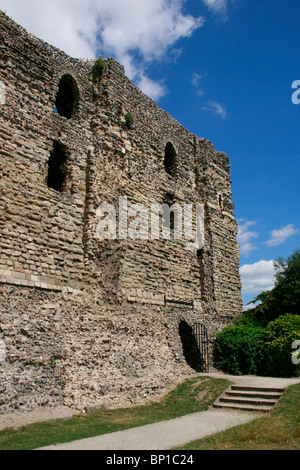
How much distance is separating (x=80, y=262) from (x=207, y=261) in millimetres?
7159

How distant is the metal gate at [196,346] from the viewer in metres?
13.8

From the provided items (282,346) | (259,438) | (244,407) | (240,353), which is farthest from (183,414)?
(240,353)

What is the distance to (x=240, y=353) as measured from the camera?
539 inches

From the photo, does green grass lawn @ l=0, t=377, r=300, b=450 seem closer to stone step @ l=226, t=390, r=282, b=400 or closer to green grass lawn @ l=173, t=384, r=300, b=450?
green grass lawn @ l=173, t=384, r=300, b=450

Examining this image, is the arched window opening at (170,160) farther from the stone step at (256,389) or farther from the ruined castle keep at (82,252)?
the stone step at (256,389)

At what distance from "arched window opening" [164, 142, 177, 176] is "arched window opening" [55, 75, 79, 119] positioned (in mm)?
5178

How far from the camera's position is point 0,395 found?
7.65m

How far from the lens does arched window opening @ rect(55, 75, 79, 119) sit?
1233 centimetres

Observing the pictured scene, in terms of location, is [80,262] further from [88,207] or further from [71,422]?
[71,422]

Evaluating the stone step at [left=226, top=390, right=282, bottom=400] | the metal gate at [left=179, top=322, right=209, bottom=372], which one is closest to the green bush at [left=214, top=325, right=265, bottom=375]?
the metal gate at [left=179, top=322, right=209, bottom=372]

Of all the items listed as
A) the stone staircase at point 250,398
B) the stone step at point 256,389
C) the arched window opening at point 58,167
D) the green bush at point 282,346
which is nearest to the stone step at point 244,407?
the stone staircase at point 250,398

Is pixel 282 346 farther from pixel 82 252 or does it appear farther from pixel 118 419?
pixel 82 252

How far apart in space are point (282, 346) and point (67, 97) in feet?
36.1
